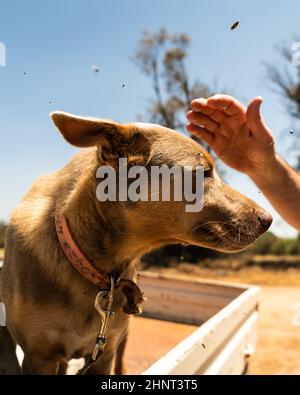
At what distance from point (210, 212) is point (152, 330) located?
3.35 m

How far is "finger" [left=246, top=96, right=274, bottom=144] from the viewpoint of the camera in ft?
10.2

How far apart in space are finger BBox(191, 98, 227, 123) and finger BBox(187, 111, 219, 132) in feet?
0.11

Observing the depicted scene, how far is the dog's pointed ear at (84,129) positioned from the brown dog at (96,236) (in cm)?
1

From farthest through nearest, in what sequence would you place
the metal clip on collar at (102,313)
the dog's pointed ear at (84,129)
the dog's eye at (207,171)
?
the dog's eye at (207,171), the metal clip on collar at (102,313), the dog's pointed ear at (84,129)

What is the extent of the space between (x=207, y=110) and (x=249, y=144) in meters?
0.40

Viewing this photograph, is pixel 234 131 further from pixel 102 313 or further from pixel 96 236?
pixel 102 313

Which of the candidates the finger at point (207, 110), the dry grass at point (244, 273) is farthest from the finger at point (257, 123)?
the dry grass at point (244, 273)

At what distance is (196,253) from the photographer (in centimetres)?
1944

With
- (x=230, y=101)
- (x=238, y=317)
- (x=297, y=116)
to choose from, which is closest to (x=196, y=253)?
(x=297, y=116)

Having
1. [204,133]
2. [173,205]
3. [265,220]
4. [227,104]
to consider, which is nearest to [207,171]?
[173,205]

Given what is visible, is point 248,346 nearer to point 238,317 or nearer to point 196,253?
point 238,317

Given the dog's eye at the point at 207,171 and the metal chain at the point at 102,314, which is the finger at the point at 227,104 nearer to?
the dog's eye at the point at 207,171

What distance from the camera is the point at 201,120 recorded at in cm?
333

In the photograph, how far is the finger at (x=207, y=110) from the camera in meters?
3.12
